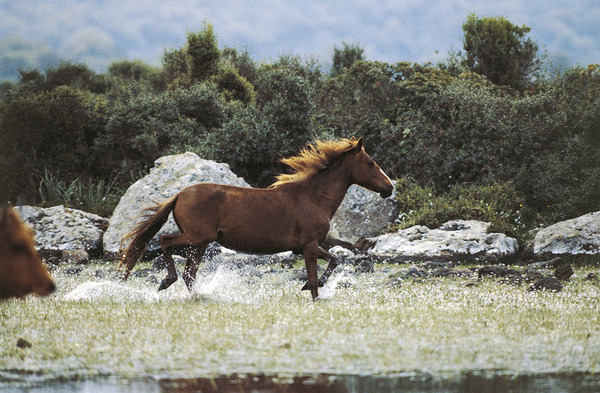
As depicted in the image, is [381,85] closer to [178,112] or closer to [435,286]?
[178,112]

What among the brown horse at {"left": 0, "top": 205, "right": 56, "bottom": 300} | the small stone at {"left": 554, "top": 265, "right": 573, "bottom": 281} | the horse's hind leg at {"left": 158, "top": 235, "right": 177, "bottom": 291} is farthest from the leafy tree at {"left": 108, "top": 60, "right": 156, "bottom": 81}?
the brown horse at {"left": 0, "top": 205, "right": 56, "bottom": 300}

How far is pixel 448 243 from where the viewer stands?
1345 centimetres

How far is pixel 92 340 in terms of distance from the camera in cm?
536

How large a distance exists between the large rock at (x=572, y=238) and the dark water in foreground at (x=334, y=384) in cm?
895

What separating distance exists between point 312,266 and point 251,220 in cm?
94

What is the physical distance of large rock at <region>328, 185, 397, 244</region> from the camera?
16.2 meters

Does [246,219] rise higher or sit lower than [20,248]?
higher

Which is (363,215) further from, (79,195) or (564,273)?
(79,195)

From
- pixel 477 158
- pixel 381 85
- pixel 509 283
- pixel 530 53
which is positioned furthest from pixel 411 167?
pixel 530 53

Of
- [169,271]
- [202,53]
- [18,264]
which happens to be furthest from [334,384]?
[202,53]

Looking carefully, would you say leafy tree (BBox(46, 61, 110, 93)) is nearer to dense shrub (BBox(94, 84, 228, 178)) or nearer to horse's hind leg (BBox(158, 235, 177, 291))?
dense shrub (BBox(94, 84, 228, 178))

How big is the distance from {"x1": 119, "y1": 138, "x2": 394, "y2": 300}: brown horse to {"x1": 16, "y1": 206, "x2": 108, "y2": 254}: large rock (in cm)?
717

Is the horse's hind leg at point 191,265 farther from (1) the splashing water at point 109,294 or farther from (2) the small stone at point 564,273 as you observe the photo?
(2) the small stone at point 564,273

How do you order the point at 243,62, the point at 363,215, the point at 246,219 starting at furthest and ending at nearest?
1. the point at 243,62
2. the point at 363,215
3. the point at 246,219
